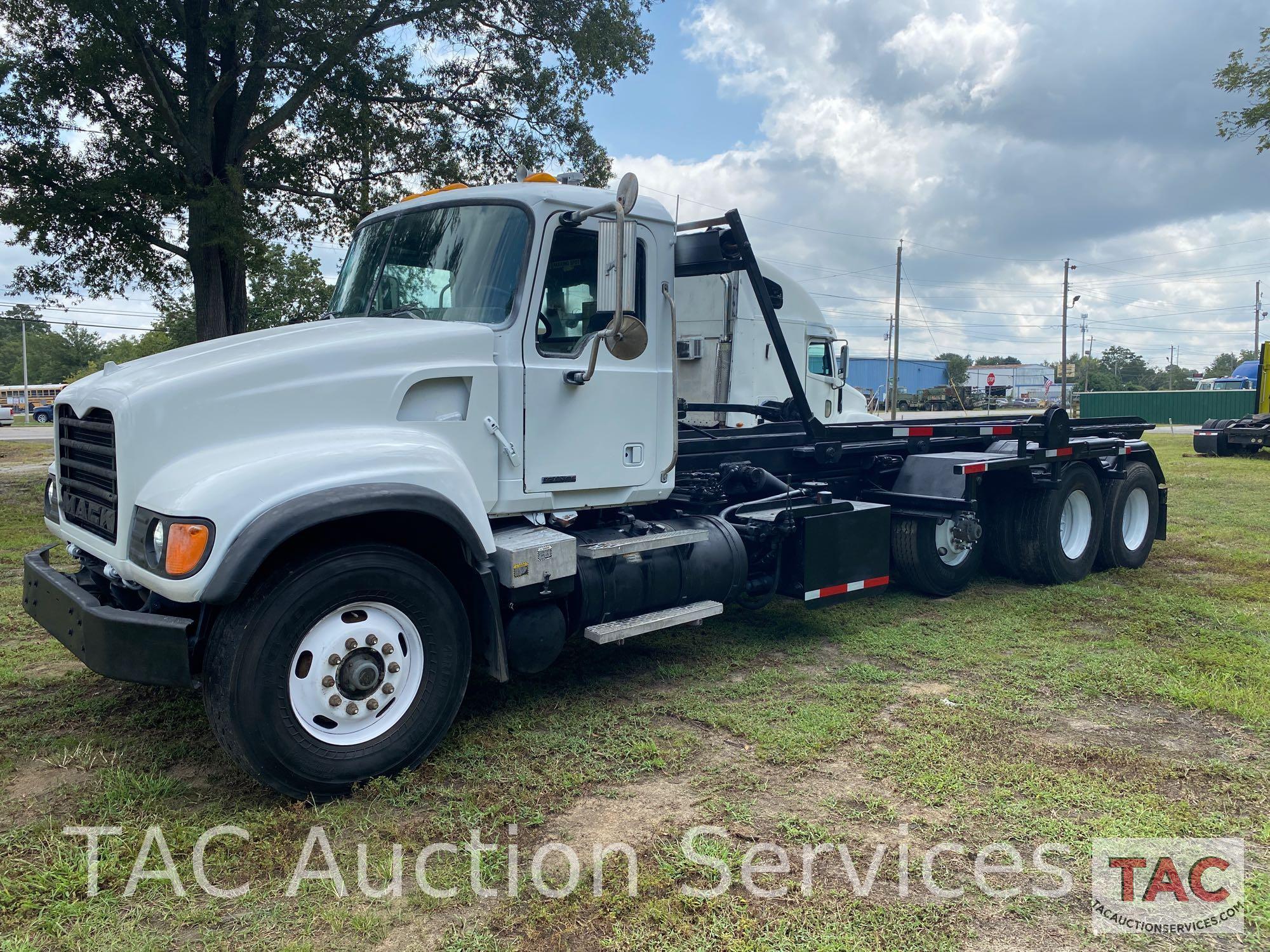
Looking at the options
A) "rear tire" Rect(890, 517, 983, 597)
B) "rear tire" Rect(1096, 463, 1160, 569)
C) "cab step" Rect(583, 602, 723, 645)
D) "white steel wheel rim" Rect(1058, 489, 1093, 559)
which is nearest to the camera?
"cab step" Rect(583, 602, 723, 645)

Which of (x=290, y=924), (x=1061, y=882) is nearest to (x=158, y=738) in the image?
(x=290, y=924)

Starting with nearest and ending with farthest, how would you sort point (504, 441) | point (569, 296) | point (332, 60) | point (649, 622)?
point (504, 441) → point (569, 296) → point (649, 622) → point (332, 60)

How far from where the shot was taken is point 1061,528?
8.00 m

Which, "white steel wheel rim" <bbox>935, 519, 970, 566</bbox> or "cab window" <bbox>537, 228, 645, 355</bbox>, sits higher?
"cab window" <bbox>537, 228, 645, 355</bbox>

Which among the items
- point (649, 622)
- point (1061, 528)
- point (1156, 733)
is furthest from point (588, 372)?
point (1061, 528)

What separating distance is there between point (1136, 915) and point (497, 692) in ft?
10.6

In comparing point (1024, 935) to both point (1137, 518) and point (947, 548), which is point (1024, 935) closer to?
point (947, 548)

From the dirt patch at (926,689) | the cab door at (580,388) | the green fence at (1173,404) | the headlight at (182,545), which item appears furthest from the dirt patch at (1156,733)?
the green fence at (1173,404)

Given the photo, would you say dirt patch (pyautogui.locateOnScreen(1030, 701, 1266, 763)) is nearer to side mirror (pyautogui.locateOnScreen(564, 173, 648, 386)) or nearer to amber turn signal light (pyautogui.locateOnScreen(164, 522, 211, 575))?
side mirror (pyautogui.locateOnScreen(564, 173, 648, 386))

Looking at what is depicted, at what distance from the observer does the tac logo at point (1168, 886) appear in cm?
293

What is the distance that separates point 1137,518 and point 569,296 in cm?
695

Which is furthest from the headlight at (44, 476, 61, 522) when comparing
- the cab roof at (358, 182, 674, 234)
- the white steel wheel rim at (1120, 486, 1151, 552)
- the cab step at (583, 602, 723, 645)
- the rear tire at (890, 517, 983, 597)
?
the white steel wheel rim at (1120, 486, 1151, 552)

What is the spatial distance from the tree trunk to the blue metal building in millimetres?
54280

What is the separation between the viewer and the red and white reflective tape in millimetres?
5793
